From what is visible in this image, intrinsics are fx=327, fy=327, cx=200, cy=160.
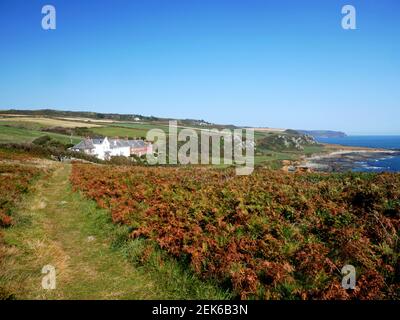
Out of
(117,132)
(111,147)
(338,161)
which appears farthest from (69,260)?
(117,132)

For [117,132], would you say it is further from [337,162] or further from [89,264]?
[89,264]

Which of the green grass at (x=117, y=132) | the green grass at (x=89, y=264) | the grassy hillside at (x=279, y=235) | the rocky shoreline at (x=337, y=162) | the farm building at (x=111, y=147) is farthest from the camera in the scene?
the green grass at (x=117, y=132)

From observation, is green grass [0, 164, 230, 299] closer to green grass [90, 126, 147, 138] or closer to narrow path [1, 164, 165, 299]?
narrow path [1, 164, 165, 299]

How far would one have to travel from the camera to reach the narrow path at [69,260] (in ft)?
23.6

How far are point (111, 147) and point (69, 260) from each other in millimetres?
96435

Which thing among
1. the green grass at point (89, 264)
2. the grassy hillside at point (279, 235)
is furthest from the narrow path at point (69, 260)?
the grassy hillside at point (279, 235)

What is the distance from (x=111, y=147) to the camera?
335 ft

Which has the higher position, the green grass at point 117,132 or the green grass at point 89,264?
the green grass at point 117,132

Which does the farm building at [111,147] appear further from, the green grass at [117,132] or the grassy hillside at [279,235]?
the grassy hillside at [279,235]

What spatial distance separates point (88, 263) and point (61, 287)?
1.45m

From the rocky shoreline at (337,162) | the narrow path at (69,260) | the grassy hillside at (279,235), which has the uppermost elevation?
the grassy hillside at (279,235)

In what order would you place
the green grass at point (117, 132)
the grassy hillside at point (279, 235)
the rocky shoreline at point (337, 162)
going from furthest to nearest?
the green grass at point (117, 132)
the rocky shoreline at point (337, 162)
the grassy hillside at point (279, 235)

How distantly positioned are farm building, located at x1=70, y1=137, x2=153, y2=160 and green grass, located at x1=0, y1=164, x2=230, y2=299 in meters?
80.3
